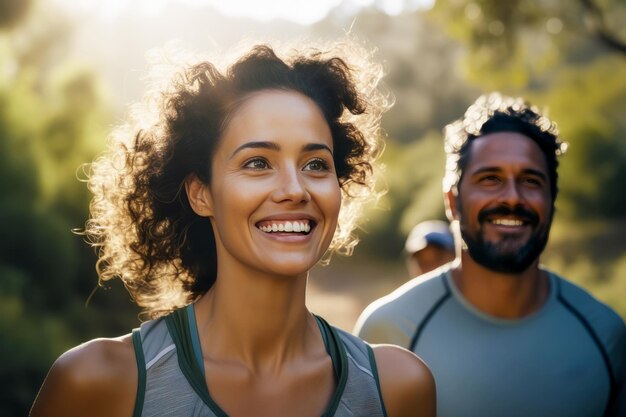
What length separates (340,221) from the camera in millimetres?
3820

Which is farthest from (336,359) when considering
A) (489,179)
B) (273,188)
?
(489,179)

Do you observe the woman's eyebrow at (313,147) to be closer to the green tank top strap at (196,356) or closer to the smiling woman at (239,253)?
the smiling woman at (239,253)

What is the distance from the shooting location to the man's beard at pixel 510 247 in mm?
4086

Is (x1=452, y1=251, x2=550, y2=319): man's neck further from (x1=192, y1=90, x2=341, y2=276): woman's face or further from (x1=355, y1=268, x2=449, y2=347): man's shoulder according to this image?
(x1=192, y1=90, x2=341, y2=276): woman's face

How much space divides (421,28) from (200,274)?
54.4 metres

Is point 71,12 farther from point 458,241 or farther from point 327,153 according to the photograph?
point 327,153

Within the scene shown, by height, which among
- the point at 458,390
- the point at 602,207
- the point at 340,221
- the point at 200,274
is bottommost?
the point at 458,390

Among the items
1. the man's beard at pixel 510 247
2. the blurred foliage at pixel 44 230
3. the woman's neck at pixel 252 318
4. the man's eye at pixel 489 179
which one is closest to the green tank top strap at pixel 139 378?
the woman's neck at pixel 252 318

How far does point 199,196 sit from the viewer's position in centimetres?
315

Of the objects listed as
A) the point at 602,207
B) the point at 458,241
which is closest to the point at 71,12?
the point at 458,241

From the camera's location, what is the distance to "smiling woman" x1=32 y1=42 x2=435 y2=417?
2.79m

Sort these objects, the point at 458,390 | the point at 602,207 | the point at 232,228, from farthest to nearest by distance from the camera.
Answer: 1. the point at 602,207
2. the point at 458,390
3. the point at 232,228

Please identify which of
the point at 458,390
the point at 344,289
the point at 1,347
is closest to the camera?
the point at 458,390

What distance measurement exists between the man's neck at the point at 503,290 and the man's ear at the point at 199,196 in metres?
1.60
